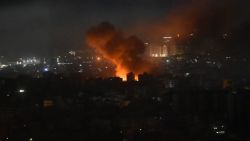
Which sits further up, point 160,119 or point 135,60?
point 135,60

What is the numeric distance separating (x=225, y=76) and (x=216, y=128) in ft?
31.7

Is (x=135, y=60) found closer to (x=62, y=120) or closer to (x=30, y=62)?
(x=62, y=120)

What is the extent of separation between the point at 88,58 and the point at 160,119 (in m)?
19.0

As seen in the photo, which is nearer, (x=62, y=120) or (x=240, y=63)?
(x=62, y=120)

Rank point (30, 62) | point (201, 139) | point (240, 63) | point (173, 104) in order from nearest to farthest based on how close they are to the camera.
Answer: point (201, 139), point (173, 104), point (240, 63), point (30, 62)

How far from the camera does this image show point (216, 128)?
1091cm

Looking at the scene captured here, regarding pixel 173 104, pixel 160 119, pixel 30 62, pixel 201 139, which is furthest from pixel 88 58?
pixel 201 139

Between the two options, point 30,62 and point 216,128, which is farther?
point 30,62

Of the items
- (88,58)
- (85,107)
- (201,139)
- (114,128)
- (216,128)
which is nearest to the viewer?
(201,139)

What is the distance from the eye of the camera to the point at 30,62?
35125mm

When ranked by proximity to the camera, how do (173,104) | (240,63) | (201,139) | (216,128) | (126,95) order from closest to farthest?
(201,139), (216,128), (173,104), (126,95), (240,63)

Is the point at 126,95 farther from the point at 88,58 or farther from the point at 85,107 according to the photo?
the point at 88,58

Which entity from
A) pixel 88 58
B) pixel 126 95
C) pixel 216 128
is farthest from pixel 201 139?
pixel 88 58

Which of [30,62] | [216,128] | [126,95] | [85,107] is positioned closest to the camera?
[216,128]
